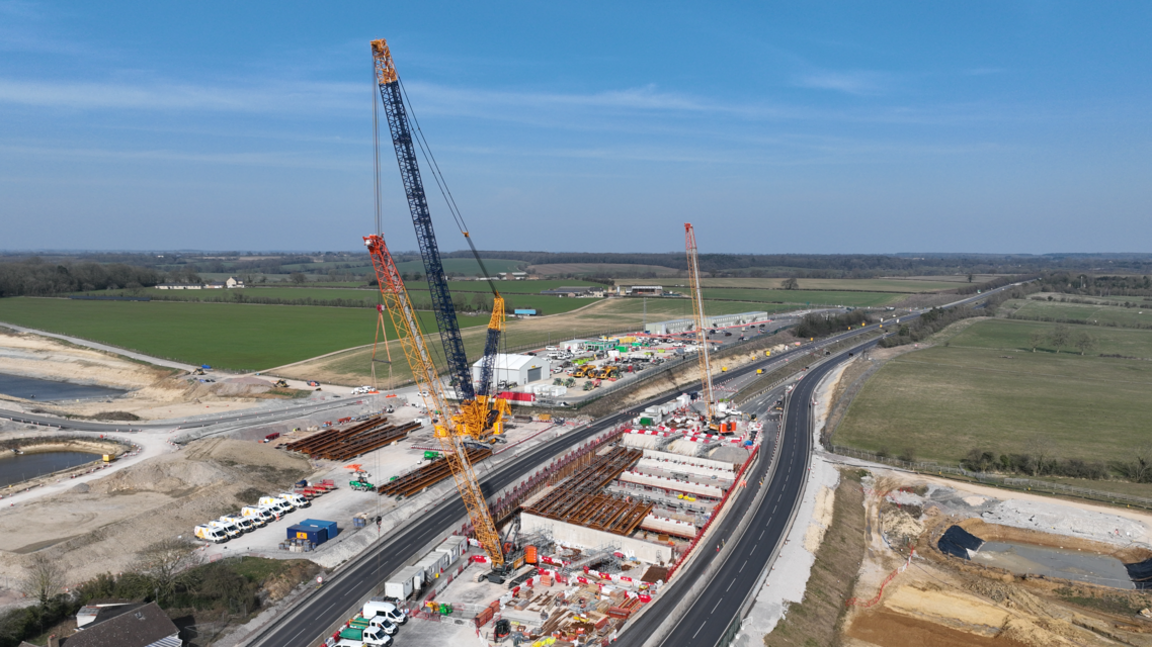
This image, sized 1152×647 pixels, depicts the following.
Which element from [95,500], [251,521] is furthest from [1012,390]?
[95,500]

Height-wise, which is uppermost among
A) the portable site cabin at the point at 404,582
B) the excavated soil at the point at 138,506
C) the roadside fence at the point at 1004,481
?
the excavated soil at the point at 138,506

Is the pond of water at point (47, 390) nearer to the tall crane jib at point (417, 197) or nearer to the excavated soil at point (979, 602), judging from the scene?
the tall crane jib at point (417, 197)

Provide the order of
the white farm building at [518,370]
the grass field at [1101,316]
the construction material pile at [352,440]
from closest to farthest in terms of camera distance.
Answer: the construction material pile at [352,440] < the white farm building at [518,370] < the grass field at [1101,316]

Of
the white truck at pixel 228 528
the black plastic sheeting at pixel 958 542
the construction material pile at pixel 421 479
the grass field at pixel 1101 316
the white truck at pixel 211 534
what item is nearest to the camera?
the white truck at pixel 211 534

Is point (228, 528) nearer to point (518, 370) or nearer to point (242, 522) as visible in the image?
point (242, 522)

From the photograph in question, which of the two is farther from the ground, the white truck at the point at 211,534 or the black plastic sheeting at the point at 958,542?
the white truck at the point at 211,534

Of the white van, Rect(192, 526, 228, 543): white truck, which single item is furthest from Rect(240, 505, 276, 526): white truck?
the white van

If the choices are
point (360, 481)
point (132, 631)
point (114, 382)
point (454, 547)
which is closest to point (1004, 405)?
point (454, 547)

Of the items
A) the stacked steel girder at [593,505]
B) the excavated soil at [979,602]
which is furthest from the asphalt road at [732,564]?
the stacked steel girder at [593,505]

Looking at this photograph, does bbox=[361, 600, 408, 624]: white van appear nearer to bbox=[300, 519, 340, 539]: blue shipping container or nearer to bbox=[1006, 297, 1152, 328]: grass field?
bbox=[300, 519, 340, 539]: blue shipping container
